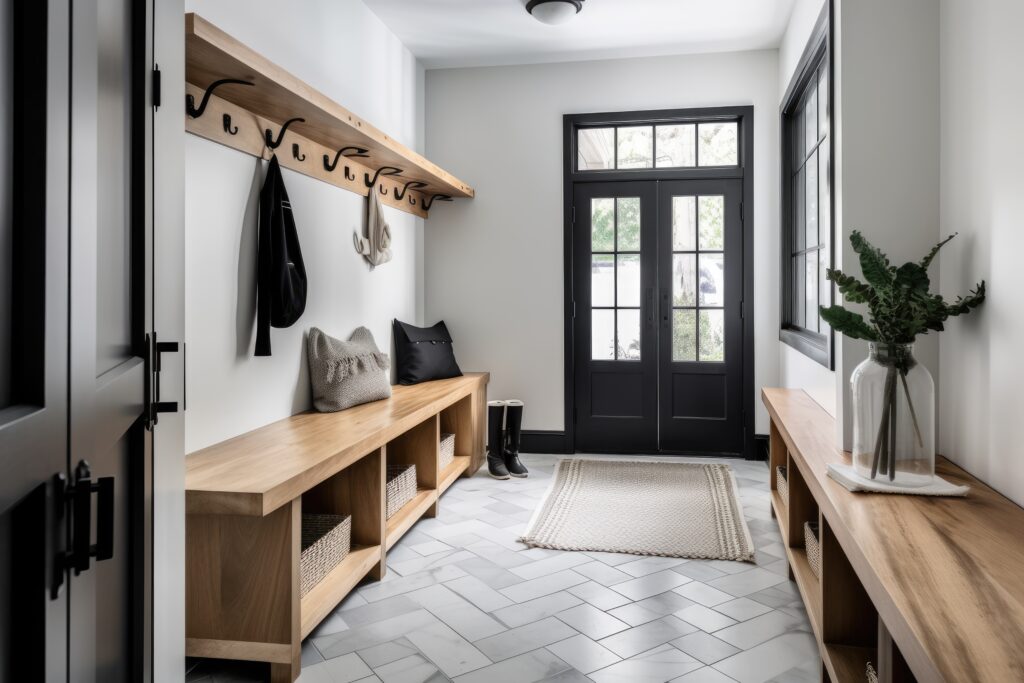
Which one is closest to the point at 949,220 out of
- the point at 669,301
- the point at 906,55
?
the point at 906,55

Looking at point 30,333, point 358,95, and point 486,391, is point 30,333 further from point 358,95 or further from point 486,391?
point 486,391

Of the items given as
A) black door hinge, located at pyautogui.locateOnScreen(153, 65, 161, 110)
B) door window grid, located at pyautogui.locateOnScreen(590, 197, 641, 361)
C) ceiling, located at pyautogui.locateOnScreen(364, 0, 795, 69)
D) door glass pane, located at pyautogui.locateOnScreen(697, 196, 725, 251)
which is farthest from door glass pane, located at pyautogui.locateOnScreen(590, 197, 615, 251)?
black door hinge, located at pyautogui.locateOnScreen(153, 65, 161, 110)

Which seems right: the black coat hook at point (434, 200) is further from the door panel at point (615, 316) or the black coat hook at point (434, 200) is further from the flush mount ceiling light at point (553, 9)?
the flush mount ceiling light at point (553, 9)

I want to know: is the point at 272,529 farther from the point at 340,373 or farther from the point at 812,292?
the point at 812,292

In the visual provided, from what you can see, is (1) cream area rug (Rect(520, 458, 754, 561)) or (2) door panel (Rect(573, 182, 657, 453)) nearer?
(1) cream area rug (Rect(520, 458, 754, 561))

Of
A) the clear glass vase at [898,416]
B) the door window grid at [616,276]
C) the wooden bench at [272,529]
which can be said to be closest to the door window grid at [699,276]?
the door window grid at [616,276]

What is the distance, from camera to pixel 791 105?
411 cm

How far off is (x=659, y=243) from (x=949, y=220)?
8.78 feet

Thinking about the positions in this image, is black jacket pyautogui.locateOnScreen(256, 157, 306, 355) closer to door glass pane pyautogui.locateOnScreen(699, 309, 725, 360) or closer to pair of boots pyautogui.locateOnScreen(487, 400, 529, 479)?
pair of boots pyautogui.locateOnScreen(487, 400, 529, 479)

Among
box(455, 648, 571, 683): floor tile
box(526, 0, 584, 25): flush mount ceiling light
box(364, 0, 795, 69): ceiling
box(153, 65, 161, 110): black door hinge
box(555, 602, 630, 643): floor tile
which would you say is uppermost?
box(364, 0, 795, 69): ceiling

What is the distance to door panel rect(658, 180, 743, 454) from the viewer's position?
183 inches

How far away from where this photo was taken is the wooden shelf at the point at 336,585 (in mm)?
2146

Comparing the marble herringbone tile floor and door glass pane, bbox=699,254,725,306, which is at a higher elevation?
door glass pane, bbox=699,254,725,306

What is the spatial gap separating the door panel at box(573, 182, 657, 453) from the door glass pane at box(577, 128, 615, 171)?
145mm
